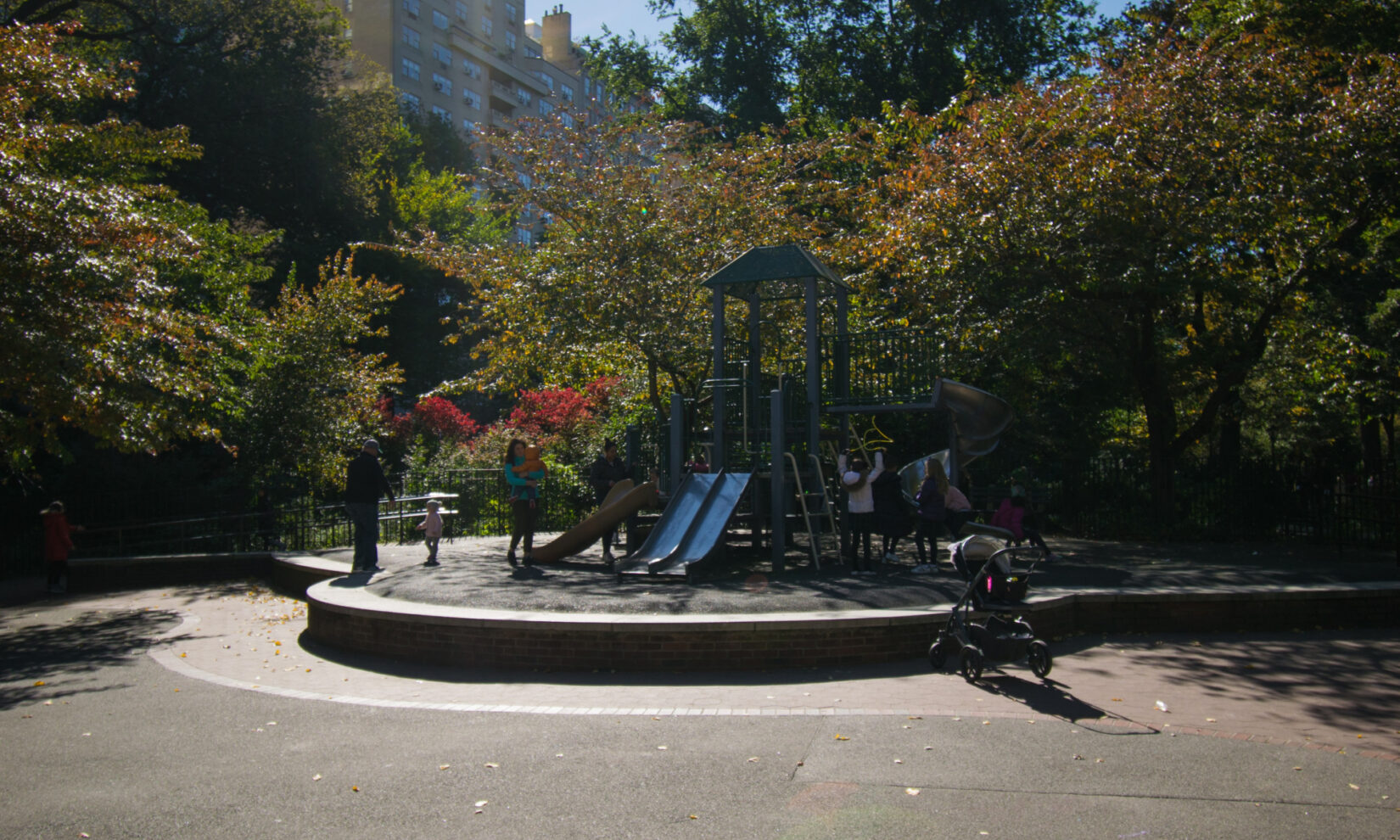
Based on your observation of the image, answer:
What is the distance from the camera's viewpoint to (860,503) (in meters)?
12.2

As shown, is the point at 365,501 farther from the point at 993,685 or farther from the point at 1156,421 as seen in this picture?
the point at 1156,421

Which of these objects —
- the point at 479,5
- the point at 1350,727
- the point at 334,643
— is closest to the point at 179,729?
the point at 334,643

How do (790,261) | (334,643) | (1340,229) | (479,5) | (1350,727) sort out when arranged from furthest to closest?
(479,5) < (1340,229) < (790,261) < (334,643) < (1350,727)

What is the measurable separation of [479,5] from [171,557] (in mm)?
59745

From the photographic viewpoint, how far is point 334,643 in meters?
9.80

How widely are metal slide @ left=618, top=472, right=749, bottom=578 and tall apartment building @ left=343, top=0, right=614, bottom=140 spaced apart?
145 feet

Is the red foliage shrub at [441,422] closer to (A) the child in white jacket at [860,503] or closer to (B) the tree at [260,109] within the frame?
(B) the tree at [260,109]

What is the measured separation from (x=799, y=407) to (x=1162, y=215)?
6637 millimetres

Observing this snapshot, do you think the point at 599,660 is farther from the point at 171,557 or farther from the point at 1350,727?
the point at 171,557

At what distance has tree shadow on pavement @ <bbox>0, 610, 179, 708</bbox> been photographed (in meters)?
8.18

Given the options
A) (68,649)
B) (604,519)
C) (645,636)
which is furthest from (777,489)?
(68,649)

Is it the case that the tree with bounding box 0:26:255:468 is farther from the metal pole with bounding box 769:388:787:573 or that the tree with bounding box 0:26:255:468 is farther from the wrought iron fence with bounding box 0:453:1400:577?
the metal pole with bounding box 769:388:787:573

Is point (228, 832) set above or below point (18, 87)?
below


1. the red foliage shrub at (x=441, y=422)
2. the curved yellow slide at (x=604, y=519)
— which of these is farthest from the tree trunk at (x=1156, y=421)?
the red foliage shrub at (x=441, y=422)
